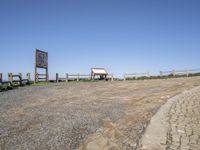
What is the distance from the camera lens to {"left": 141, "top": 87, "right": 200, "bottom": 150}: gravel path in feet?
16.0

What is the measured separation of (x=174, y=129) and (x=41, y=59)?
22.7 metres

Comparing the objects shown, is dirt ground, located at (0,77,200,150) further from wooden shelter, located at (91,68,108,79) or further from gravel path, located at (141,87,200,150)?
wooden shelter, located at (91,68,108,79)

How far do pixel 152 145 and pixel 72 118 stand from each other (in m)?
3.47

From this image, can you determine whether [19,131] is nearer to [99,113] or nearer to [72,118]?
[72,118]

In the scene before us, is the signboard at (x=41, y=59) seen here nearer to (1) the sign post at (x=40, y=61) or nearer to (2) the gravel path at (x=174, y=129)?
(1) the sign post at (x=40, y=61)

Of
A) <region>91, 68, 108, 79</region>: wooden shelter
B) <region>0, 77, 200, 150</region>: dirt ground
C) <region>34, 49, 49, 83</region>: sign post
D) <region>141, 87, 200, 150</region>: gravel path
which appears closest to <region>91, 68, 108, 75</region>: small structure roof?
<region>91, 68, 108, 79</region>: wooden shelter

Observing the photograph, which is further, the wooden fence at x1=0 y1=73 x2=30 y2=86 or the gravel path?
the wooden fence at x1=0 y1=73 x2=30 y2=86

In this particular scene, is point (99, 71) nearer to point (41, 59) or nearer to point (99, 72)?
point (99, 72)

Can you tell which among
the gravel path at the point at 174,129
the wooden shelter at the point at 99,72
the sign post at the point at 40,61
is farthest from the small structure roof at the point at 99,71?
the gravel path at the point at 174,129

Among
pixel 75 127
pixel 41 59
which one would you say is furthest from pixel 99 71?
pixel 75 127

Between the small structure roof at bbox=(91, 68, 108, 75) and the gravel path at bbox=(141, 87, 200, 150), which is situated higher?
the small structure roof at bbox=(91, 68, 108, 75)

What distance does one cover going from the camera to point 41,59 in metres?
26.4

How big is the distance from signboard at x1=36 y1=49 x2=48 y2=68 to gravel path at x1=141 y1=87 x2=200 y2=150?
774 inches

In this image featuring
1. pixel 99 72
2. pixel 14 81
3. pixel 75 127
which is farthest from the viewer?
pixel 99 72
